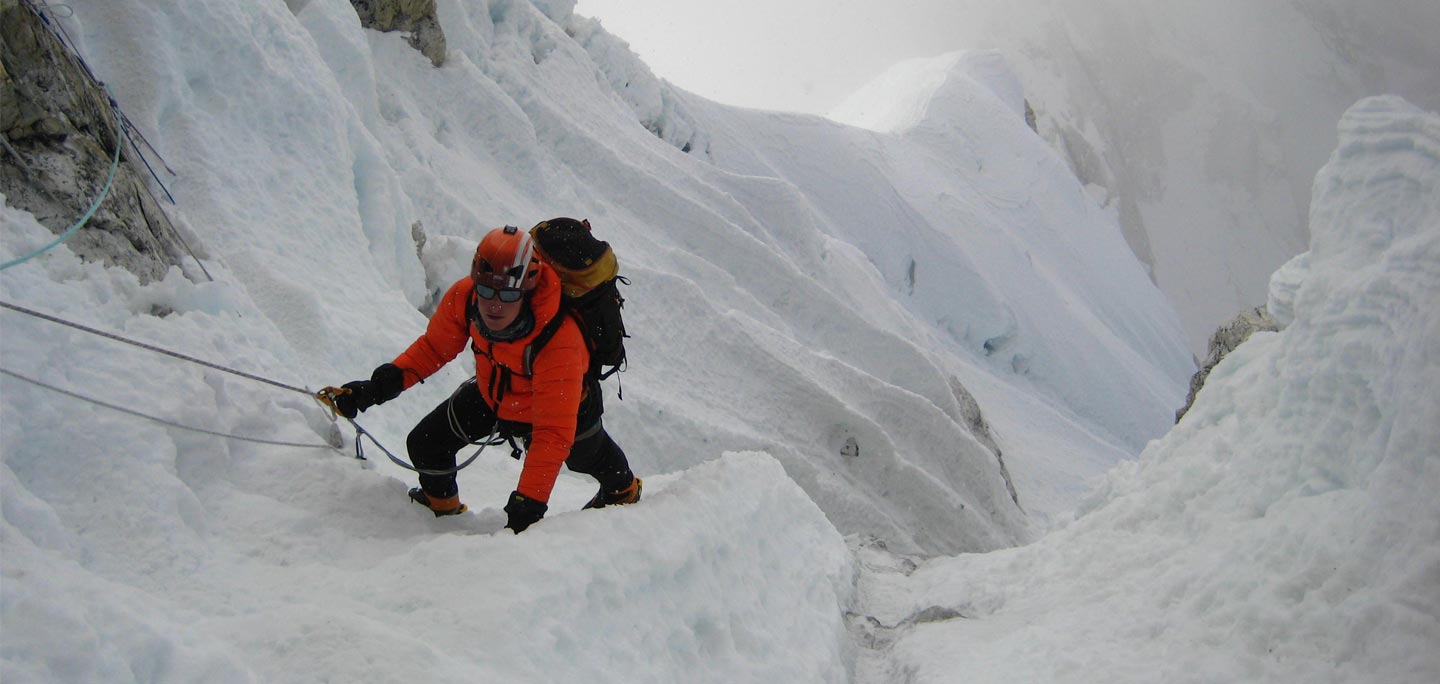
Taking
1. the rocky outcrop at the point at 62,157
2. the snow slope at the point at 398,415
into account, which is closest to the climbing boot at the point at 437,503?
the snow slope at the point at 398,415

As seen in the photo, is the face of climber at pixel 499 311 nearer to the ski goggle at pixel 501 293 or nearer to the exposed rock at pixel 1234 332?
the ski goggle at pixel 501 293

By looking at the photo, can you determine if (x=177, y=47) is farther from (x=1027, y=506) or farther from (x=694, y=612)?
(x=1027, y=506)

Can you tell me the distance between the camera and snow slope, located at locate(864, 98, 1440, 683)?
3.38 m

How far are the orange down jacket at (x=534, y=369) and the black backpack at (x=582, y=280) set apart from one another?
7 cm

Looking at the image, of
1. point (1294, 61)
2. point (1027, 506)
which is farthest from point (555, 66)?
point (1294, 61)

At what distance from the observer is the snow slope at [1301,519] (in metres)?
3.38

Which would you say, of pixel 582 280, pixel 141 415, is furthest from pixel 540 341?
pixel 141 415

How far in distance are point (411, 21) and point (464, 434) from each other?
1230cm

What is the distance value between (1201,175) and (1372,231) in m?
70.5

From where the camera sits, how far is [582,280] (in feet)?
12.9

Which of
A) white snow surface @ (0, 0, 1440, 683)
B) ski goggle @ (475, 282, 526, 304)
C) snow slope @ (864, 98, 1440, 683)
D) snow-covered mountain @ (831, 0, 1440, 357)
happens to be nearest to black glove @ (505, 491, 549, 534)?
white snow surface @ (0, 0, 1440, 683)

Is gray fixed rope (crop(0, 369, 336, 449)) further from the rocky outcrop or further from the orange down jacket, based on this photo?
the rocky outcrop

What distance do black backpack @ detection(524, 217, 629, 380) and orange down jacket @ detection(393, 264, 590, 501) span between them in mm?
73

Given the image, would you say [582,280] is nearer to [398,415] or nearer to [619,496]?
[619,496]
